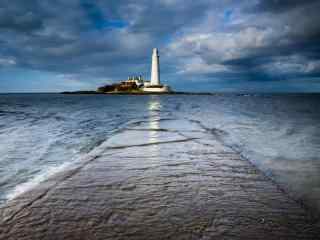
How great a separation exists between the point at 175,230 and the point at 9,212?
223 cm

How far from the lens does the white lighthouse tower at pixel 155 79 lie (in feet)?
318

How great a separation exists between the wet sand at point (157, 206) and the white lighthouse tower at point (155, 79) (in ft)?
311

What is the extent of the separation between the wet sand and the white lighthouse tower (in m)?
94.7

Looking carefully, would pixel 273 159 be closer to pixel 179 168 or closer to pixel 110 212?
pixel 179 168

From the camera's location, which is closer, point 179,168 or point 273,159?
point 179,168

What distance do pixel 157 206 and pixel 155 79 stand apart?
10307 cm

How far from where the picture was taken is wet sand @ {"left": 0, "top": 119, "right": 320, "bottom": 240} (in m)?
2.75

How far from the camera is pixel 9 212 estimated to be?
10.8 feet

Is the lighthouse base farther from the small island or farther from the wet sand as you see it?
the wet sand

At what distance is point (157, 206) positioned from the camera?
3438mm

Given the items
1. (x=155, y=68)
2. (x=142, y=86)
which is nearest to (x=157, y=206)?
(x=155, y=68)

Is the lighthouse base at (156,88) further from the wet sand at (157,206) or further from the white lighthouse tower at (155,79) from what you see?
the wet sand at (157,206)

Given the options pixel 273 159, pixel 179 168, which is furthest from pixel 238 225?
pixel 273 159

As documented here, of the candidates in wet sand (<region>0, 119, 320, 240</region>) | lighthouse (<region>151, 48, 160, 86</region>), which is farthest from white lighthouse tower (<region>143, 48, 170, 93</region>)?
wet sand (<region>0, 119, 320, 240</region>)
